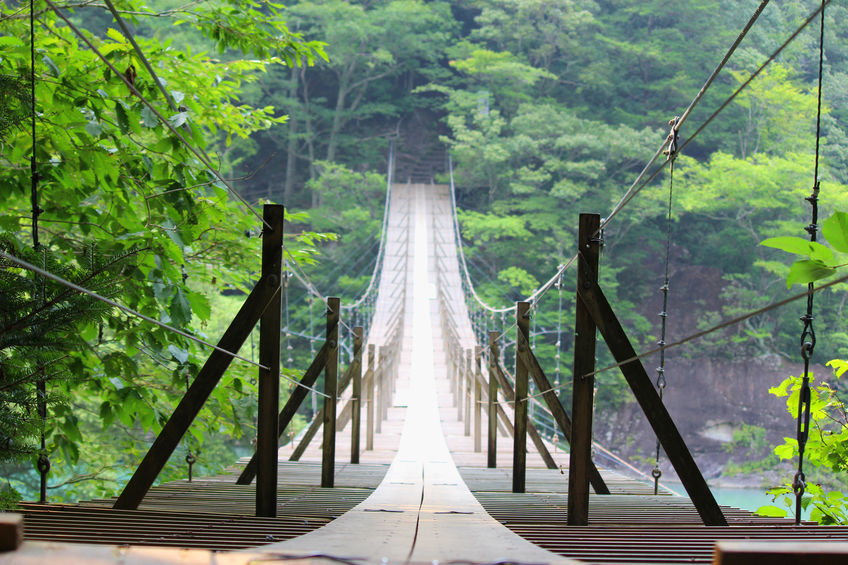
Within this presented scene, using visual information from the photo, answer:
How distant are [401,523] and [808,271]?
2.76 feet

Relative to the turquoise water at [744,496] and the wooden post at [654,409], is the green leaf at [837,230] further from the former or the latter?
the turquoise water at [744,496]

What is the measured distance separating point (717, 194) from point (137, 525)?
1187cm

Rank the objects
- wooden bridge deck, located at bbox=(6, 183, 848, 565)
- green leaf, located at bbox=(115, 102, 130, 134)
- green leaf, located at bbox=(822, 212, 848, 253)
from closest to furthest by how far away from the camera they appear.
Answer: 1. green leaf, located at bbox=(822, 212, 848, 253)
2. wooden bridge deck, located at bbox=(6, 183, 848, 565)
3. green leaf, located at bbox=(115, 102, 130, 134)

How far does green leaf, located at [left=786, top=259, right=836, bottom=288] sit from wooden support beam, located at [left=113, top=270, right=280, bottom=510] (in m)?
1.13

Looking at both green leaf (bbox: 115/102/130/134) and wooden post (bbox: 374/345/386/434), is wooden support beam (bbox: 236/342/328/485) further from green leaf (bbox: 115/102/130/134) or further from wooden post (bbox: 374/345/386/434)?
wooden post (bbox: 374/345/386/434)

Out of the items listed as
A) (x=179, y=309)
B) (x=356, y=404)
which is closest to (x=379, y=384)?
(x=356, y=404)

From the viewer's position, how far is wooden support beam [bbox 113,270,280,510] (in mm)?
1648

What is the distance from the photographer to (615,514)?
6.48 feet

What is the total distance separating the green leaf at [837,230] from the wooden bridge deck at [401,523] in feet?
1.57

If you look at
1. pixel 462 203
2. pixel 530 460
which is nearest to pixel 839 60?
pixel 462 203

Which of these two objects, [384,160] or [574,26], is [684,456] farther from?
[384,160]

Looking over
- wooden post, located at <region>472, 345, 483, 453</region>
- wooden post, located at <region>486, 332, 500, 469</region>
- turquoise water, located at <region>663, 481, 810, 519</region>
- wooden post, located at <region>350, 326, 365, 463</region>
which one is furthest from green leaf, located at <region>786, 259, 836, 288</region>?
turquoise water, located at <region>663, 481, 810, 519</region>

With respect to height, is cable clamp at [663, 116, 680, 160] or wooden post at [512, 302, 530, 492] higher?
cable clamp at [663, 116, 680, 160]

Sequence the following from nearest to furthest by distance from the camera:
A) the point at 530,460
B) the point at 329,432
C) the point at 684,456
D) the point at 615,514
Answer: the point at 684,456 < the point at 615,514 < the point at 329,432 < the point at 530,460
